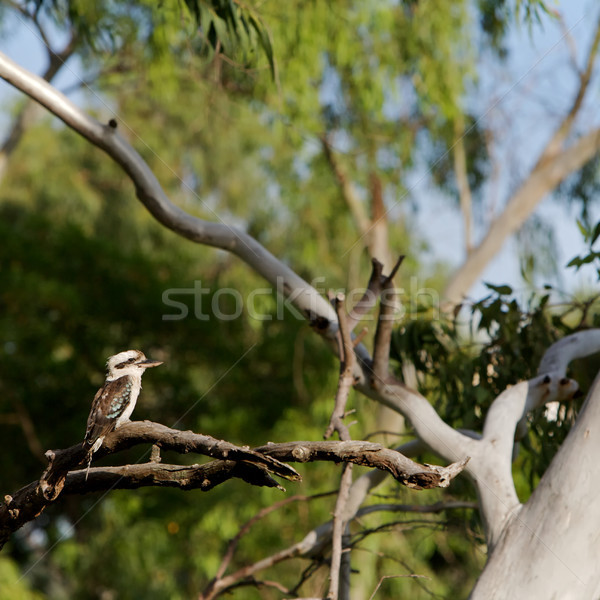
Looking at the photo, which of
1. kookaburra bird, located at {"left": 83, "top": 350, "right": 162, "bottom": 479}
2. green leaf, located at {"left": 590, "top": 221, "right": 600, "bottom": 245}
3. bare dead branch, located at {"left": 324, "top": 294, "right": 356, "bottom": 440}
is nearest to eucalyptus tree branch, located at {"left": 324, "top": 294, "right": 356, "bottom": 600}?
bare dead branch, located at {"left": 324, "top": 294, "right": 356, "bottom": 440}

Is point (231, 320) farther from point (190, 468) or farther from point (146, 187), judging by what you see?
point (190, 468)

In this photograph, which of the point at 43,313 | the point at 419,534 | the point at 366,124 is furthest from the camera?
the point at 43,313

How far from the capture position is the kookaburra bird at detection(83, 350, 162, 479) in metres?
2.57

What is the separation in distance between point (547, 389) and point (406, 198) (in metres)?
6.79

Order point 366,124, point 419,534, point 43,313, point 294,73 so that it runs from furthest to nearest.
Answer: point 43,313 < point 366,124 < point 419,534 < point 294,73

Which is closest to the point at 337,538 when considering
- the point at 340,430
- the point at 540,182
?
the point at 340,430

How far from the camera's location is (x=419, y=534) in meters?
8.20

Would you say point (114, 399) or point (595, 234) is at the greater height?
point (595, 234)

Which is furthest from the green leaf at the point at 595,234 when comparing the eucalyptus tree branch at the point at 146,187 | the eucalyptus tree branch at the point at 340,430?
the eucalyptus tree branch at the point at 340,430

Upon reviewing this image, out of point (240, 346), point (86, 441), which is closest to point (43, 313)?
point (240, 346)

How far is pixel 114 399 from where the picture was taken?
9.34ft

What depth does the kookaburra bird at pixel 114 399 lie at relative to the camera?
8.45 feet

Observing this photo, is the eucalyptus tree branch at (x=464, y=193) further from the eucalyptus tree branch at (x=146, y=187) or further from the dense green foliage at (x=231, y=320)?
the eucalyptus tree branch at (x=146, y=187)

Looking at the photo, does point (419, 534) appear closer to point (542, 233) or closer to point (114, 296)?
point (542, 233)
